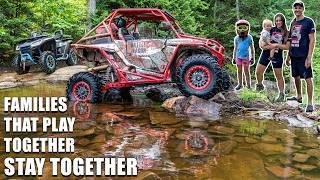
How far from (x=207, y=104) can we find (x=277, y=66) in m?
1.71

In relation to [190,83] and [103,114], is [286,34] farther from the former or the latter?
[103,114]

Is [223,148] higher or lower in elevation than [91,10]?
lower

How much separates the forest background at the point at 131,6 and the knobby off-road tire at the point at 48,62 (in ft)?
7.14

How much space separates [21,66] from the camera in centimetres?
1388

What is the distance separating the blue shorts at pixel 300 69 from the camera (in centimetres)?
660

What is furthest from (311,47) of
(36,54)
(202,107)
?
(36,54)

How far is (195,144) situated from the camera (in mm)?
4879

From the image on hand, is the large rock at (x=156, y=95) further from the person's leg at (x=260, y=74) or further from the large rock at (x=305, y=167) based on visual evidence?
the large rock at (x=305, y=167)

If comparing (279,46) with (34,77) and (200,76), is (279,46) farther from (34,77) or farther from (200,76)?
(34,77)

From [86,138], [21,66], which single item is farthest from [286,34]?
[21,66]

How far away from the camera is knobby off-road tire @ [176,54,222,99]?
712 centimetres

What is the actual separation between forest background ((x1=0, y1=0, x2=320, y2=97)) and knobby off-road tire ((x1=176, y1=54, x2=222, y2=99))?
28.7 ft

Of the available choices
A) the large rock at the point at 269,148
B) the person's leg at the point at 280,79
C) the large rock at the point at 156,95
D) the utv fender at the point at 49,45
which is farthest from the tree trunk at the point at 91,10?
the large rock at the point at 269,148

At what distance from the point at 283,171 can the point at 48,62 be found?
11.2 m
